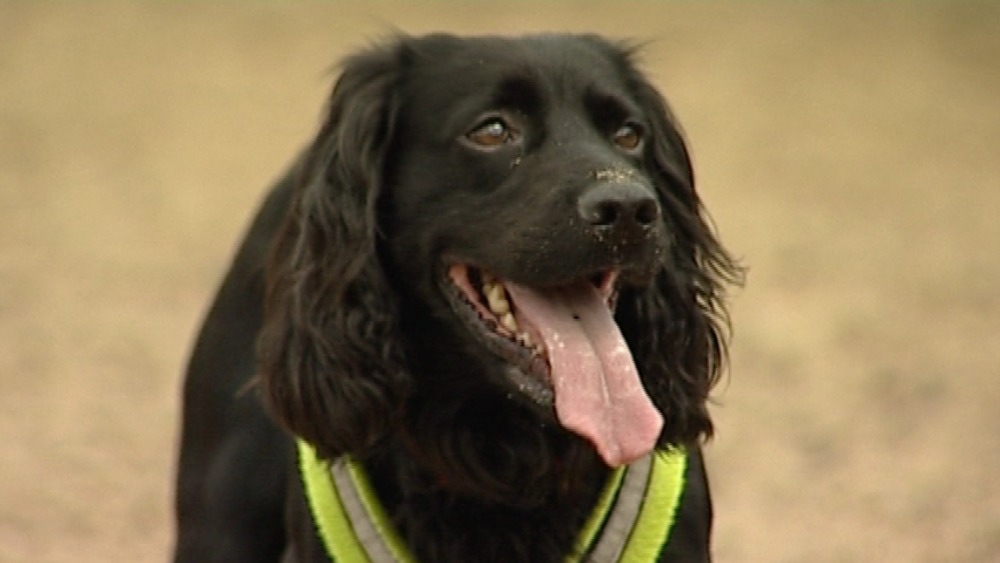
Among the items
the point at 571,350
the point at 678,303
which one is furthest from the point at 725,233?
the point at 571,350

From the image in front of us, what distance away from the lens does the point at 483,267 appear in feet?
12.1

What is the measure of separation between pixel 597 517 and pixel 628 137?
0.70 meters

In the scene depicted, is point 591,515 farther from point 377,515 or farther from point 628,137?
point 628,137

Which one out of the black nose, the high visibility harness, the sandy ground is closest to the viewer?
the black nose

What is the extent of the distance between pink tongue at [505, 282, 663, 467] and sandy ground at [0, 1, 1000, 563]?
0.85 m

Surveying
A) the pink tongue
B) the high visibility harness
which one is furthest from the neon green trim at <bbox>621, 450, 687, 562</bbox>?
the pink tongue

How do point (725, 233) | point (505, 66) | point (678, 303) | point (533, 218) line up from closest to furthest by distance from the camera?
point (533, 218)
point (505, 66)
point (678, 303)
point (725, 233)

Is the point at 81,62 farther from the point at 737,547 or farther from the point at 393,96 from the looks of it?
the point at 393,96

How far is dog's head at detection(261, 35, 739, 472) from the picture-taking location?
360 cm

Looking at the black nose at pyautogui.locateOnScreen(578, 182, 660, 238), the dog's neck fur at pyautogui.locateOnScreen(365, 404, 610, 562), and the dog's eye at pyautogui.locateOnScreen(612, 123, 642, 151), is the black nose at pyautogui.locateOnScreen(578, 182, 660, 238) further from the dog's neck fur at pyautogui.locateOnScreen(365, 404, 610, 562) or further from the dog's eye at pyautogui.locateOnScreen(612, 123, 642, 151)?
the dog's neck fur at pyautogui.locateOnScreen(365, 404, 610, 562)

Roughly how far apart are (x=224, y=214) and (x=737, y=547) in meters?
5.01

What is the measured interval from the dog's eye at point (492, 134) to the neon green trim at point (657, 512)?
0.65m

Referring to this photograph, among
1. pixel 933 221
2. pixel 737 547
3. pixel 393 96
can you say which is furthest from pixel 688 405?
pixel 933 221

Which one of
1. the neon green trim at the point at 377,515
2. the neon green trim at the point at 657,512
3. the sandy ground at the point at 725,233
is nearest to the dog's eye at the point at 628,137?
the sandy ground at the point at 725,233
